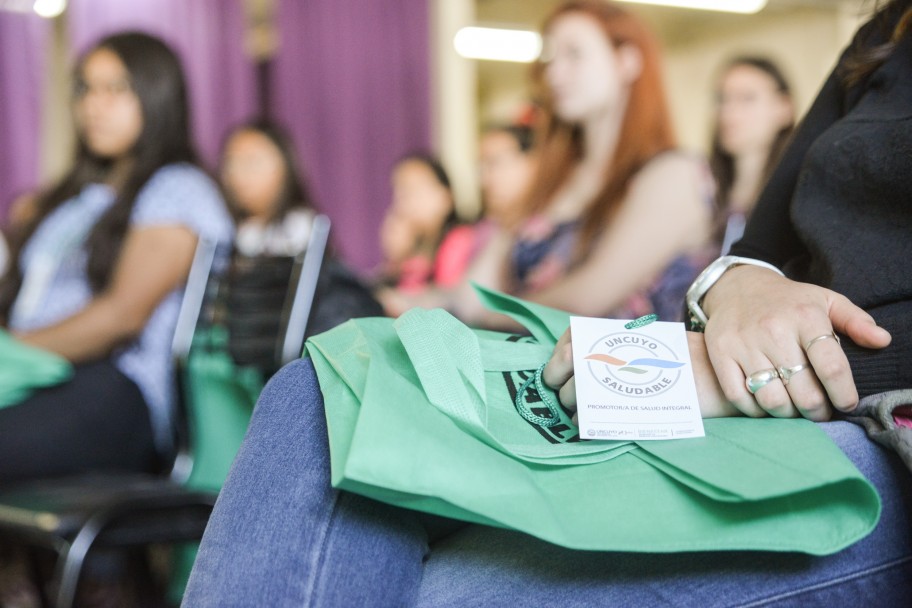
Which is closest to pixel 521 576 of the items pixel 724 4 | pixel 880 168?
pixel 880 168

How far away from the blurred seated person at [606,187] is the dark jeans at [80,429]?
0.78 meters

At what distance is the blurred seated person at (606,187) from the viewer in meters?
2.00

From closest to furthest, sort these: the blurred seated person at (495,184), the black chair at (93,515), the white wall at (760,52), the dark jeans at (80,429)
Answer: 1. the black chair at (93,515)
2. the dark jeans at (80,429)
3. the blurred seated person at (495,184)
4. the white wall at (760,52)

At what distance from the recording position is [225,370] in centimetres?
179

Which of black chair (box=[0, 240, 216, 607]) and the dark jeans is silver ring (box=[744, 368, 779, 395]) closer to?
black chair (box=[0, 240, 216, 607])

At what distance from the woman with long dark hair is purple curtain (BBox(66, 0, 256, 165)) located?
3166mm

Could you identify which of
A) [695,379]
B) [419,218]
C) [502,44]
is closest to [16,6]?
[419,218]

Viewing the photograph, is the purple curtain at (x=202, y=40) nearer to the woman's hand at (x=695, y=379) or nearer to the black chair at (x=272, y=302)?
the black chair at (x=272, y=302)

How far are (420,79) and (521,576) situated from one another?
18.6 ft

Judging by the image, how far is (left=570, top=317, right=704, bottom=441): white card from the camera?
61 centimetres

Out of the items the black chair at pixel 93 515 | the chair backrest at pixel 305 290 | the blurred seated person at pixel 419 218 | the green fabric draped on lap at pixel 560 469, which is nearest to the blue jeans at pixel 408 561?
the green fabric draped on lap at pixel 560 469

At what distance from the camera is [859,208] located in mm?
808

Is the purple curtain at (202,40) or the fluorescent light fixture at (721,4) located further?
the fluorescent light fixture at (721,4)

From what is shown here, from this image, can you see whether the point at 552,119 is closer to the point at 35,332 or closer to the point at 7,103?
the point at 35,332
